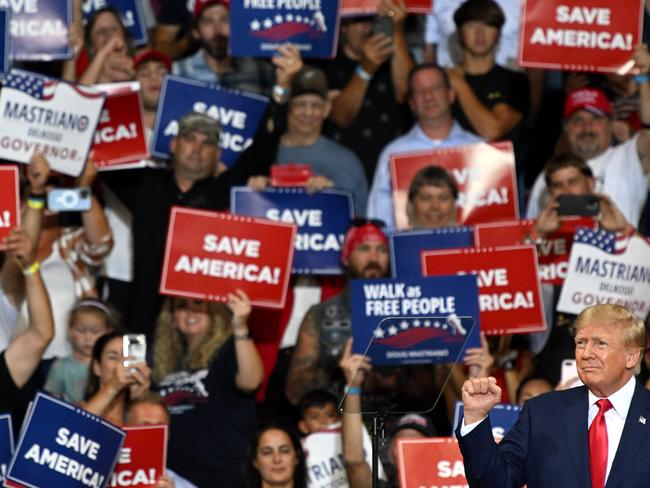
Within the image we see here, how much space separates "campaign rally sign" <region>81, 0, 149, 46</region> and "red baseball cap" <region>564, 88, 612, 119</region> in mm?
2703

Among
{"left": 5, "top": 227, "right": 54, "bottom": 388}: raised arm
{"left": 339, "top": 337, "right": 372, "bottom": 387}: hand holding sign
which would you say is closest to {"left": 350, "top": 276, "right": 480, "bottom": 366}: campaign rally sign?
{"left": 339, "top": 337, "right": 372, "bottom": 387}: hand holding sign

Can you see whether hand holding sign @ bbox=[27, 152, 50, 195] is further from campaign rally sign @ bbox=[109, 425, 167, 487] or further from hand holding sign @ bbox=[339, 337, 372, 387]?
hand holding sign @ bbox=[339, 337, 372, 387]

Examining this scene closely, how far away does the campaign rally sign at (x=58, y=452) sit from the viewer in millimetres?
6758

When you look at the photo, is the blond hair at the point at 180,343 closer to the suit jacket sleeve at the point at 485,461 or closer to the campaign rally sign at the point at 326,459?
the campaign rally sign at the point at 326,459

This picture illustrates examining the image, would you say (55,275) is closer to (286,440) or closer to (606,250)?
(286,440)

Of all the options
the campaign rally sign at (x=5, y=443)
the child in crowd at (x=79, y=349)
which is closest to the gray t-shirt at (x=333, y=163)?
the child in crowd at (x=79, y=349)

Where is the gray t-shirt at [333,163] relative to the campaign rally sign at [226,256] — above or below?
above

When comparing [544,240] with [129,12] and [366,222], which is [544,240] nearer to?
[366,222]

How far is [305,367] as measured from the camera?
8.03 metres

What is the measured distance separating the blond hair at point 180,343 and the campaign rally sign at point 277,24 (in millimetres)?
1678

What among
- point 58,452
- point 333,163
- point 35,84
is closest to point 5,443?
point 58,452

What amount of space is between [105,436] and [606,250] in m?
2.64

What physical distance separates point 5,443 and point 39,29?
3149 mm

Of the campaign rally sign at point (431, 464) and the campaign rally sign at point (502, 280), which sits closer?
the campaign rally sign at point (431, 464)
